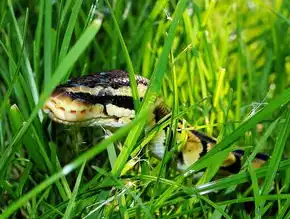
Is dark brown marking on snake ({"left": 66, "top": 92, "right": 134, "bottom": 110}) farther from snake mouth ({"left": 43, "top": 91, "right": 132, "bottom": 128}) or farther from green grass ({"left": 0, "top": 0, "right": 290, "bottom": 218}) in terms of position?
green grass ({"left": 0, "top": 0, "right": 290, "bottom": 218})

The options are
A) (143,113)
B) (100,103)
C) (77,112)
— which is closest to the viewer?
(143,113)

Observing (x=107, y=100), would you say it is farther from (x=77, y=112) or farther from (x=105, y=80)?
(x=77, y=112)

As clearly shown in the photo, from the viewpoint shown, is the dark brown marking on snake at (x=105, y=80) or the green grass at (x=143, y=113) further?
the dark brown marking on snake at (x=105, y=80)

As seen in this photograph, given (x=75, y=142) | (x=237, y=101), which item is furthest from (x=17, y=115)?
(x=237, y=101)

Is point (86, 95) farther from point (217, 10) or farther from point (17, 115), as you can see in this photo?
point (217, 10)

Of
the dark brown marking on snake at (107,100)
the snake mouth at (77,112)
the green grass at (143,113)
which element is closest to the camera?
the green grass at (143,113)

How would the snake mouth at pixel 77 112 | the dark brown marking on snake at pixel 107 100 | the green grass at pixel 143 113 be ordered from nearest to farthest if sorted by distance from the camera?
the green grass at pixel 143 113 < the snake mouth at pixel 77 112 < the dark brown marking on snake at pixel 107 100

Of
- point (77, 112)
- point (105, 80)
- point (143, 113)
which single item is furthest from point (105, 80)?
point (143, 113)

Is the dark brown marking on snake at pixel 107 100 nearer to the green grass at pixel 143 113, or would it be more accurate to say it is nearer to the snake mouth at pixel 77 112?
the snake mouth at pixel 77 112

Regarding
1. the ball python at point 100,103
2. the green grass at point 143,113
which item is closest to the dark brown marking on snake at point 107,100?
the ball python at point 100,103
